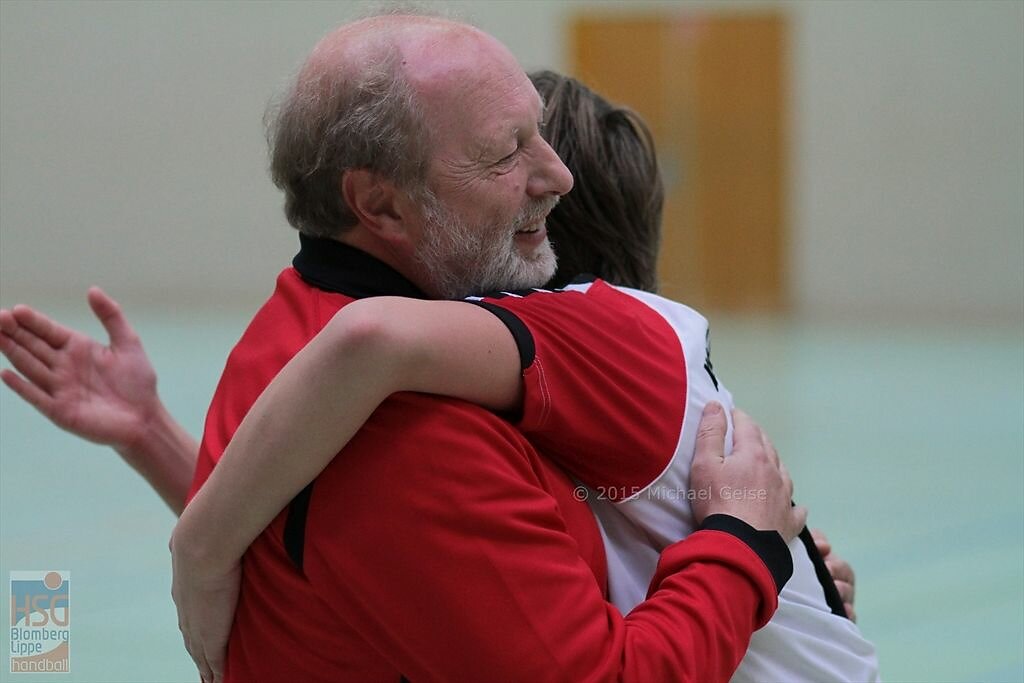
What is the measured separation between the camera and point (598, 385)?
Answer: 1358mm

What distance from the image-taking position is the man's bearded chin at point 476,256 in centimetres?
149

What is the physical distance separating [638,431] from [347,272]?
0.39 metres

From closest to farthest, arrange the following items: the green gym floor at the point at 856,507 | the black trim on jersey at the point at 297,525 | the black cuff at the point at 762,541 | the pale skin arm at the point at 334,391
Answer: the pale skin arm at the point at 334,391 < the black trim on jersey at the point at 297,525 < the black cuff at the point at 762,541 < the green gym floor at the point at 856,507

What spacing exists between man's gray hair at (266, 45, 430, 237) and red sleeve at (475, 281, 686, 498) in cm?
22

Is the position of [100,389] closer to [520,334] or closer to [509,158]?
[509,158]

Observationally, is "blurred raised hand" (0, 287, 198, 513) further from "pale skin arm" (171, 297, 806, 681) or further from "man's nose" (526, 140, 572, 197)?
"man's nose" (526, 140, 572, 197)

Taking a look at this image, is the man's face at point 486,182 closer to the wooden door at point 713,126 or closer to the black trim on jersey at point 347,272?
the black trim on jersey at point 347,272

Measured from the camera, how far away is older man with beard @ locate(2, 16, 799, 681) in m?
1.23

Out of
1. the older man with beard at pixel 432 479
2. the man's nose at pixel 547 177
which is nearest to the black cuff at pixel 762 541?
the older man with beard at pixel 432 479

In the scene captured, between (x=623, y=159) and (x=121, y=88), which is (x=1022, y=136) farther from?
(x=623, y=159)

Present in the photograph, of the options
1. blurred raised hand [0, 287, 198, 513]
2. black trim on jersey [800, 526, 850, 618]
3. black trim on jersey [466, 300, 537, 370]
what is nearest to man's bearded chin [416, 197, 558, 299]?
black trim on jersey [466, 300, 537, 370]

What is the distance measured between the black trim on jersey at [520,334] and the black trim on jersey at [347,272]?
0.20m

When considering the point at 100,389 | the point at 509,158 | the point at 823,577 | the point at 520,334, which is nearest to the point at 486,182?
the point at 509,158

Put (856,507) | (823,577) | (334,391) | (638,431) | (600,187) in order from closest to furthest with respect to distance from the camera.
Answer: (334,391) < (638,431) < (823,577) < (600,187) < (856,507)
